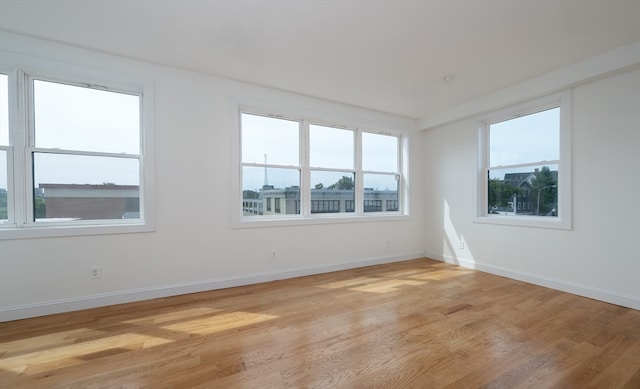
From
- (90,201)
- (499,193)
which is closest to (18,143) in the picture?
(90,201)

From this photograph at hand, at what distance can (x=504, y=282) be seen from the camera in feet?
11.9

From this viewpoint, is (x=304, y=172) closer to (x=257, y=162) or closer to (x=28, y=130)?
(x=257, y=162)

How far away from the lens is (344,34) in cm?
249

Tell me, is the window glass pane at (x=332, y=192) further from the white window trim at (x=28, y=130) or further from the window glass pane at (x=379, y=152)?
the white window trim at (x=28, y=130)

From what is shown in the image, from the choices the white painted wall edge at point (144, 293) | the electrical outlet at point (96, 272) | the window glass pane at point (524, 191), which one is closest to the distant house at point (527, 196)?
the window glass pane at point (524, 191)

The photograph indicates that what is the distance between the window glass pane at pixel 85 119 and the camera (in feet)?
8.96

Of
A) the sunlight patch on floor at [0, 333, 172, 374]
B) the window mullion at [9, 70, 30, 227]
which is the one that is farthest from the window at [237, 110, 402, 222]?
the window mullion at [9, 70, 30, 227]

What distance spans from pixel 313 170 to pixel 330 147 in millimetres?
518

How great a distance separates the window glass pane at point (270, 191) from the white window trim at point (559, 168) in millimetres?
2913

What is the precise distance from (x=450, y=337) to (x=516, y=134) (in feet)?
10.6

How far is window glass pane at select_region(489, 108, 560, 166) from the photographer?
3492mm

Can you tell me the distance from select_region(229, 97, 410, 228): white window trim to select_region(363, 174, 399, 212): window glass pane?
92 millimetres

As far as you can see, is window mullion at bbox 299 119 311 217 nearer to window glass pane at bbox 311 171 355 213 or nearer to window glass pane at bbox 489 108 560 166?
window glass pane at bbox 311 171 355 213

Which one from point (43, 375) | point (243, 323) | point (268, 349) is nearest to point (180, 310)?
point (243, 323)
